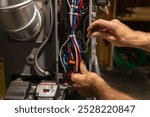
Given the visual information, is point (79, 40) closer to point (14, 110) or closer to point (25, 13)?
point (25, 13)

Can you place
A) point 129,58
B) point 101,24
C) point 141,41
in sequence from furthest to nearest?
point 129,58
point 141,41
point 101,24

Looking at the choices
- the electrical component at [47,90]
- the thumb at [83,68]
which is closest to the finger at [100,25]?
the thumb at [83,68]

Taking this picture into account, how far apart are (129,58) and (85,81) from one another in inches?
76.9

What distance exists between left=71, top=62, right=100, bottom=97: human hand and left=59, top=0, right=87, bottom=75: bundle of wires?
0.04 metres

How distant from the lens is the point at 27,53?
1.31 meters

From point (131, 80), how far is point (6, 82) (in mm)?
1691

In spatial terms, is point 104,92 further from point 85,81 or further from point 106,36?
point 106,36

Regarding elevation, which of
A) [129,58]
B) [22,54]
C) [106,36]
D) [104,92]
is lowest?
[129,58]

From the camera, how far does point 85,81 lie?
1.21 meters

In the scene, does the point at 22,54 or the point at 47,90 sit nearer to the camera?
the point at 47,90

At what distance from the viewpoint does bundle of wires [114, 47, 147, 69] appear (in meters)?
3.02

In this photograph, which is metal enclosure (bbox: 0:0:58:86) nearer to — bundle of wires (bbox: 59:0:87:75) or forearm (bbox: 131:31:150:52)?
bundle of wires (bbox: 59:0:87:75)

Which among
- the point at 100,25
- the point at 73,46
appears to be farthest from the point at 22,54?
the point at 100,25

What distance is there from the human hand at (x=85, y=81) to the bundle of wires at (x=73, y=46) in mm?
40
